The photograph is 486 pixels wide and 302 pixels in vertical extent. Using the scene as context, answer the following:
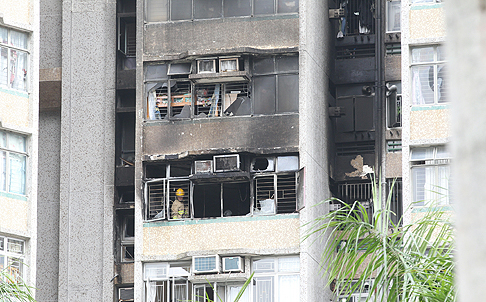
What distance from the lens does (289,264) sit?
94.6ft

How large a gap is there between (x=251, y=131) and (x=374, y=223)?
797 inches

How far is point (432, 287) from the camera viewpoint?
29.1ft

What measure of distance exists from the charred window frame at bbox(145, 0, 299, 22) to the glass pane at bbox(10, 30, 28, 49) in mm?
5049

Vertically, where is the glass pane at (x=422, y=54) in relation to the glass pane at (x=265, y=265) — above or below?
above

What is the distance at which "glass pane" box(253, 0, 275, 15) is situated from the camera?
29969mm

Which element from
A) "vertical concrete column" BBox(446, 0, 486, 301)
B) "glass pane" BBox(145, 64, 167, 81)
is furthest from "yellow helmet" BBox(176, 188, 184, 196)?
"vertical concrete column" BBox(446, 0, 486, 301)

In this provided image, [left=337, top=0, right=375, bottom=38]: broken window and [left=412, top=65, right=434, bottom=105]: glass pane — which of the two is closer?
[left=412, top=65, right=434, bottom=105]: glass pane

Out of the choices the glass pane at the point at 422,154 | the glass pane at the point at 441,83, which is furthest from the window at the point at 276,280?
the glass pane at the point at 441,83

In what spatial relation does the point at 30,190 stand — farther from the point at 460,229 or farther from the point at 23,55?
the point at 460,229

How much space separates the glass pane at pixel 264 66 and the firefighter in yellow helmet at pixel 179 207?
446 cm

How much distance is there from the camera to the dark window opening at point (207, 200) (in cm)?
3011

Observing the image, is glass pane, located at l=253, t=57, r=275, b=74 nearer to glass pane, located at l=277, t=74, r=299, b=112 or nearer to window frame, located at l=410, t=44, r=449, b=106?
glass pane, located at l=277, t=74, r=299, b=112

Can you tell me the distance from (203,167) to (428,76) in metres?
7.53

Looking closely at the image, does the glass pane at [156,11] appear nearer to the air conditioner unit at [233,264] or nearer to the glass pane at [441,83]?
the air conditioner unit at [233,264]
